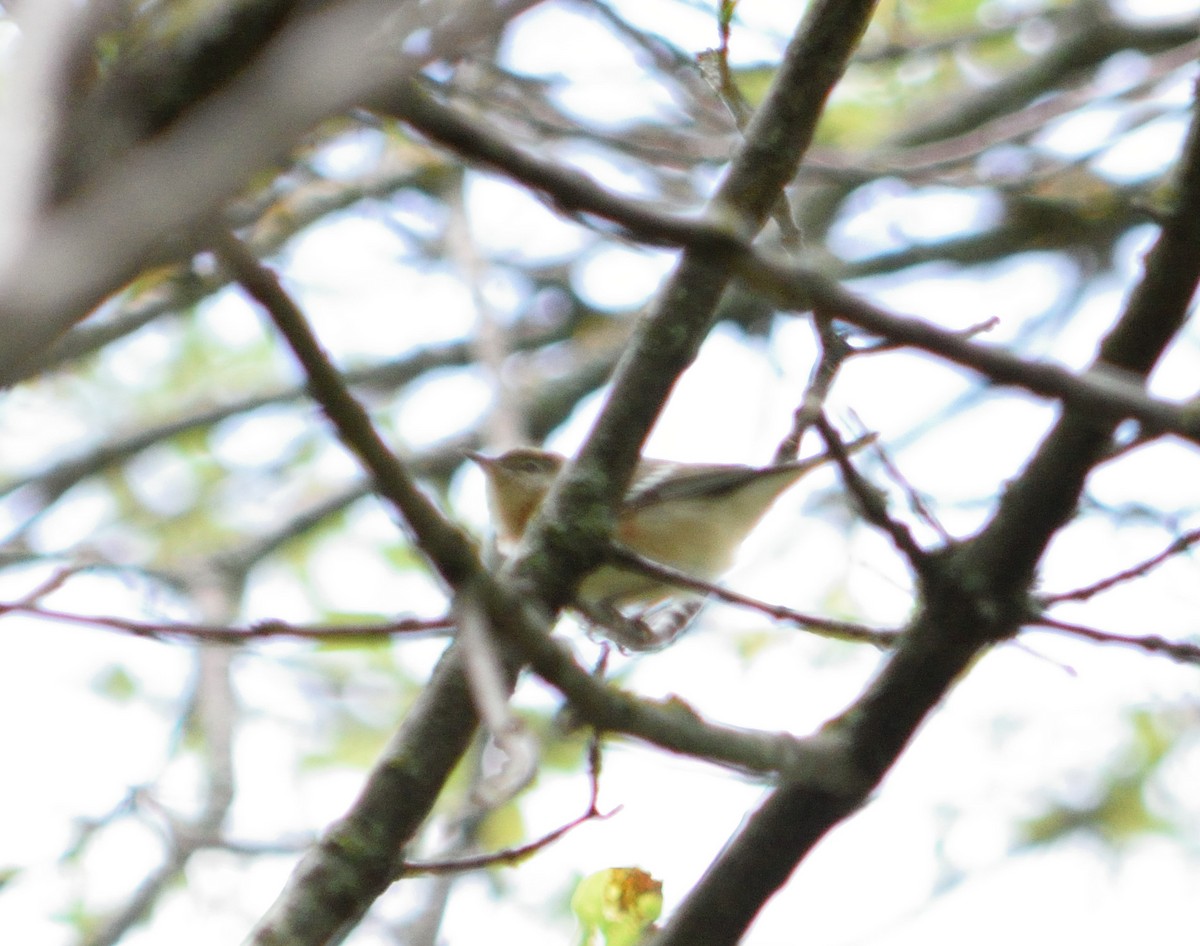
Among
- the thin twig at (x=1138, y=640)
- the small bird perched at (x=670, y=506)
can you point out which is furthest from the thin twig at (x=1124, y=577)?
the small bird perched at (x=670, y=506)

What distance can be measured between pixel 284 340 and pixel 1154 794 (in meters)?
8.83

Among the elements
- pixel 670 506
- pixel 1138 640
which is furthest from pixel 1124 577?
pixel 670 506

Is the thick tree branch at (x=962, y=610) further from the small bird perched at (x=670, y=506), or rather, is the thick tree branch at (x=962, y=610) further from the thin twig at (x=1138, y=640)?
the small bird perched at (x=670, y=506)

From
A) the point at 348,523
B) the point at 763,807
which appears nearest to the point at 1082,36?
the point at 348,523

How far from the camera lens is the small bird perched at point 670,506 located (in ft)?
15.5

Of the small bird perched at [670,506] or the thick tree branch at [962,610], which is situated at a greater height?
the small bird perched at [670,506]

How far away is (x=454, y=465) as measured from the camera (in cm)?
677

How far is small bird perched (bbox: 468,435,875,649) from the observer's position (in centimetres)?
474

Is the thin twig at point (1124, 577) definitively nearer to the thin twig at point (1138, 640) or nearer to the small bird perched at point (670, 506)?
the thin twig at point (1138, 640)

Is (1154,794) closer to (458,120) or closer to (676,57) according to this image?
(676,57)

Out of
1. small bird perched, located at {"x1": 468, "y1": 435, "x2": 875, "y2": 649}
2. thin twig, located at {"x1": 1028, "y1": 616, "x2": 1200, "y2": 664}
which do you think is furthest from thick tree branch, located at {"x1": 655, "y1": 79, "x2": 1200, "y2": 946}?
small bird perched, located at {"x1": 468, "y1": 435, "x2": 875, "y2": 649}

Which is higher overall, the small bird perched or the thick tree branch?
the small bird perched

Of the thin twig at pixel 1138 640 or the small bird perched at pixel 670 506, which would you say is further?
the small bird perched at pixel 670 506

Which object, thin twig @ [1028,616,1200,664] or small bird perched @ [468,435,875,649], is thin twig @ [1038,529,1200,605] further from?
small bird perched @ [468,435,875,649]
